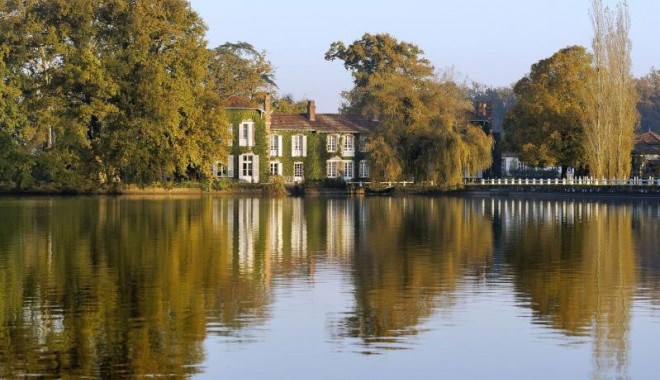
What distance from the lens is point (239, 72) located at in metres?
106

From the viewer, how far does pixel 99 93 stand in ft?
233

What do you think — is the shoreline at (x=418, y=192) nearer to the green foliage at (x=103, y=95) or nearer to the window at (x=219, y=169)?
the green foliage at (x=103, y=95)

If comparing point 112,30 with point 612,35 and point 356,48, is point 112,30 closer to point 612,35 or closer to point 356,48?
point 612,35

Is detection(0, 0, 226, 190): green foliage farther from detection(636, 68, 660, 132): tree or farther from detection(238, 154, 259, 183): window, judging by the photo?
detection(636, 68, 660, 132): tree

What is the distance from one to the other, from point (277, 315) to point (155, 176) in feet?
185

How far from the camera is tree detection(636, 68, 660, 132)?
146 m

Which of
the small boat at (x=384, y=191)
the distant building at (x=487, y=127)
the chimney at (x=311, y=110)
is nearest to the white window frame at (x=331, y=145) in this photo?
the chimney at (x=311, y=110)

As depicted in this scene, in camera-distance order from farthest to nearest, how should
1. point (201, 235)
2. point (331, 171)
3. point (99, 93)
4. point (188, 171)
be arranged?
point (331, 171)
point (188, 171)
point (99, 93)
point (201, 235)

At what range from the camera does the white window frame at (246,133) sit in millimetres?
84562

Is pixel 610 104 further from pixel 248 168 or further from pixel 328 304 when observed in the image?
pixel 328 304

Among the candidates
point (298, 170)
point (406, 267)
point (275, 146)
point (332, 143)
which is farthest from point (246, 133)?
point (406, 267)

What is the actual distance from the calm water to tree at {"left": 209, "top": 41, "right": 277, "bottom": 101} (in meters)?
69.0

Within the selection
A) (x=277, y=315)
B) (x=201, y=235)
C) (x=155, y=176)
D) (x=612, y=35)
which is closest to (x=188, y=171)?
(x=155, y=176)

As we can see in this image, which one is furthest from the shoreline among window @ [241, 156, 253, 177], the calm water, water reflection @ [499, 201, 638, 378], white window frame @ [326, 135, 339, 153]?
the calm water
